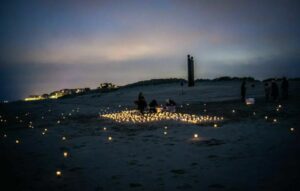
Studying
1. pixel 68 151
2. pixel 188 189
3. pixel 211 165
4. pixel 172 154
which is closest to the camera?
pixel 188 189

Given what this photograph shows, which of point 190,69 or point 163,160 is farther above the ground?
point 190,69

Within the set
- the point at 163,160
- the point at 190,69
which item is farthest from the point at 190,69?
the point at 163,160

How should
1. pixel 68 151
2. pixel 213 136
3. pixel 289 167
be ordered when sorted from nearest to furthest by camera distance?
pixel 289 167 < pixel 68 151 < pixel 213 136

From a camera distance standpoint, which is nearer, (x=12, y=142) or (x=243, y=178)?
(x=243, y=178)

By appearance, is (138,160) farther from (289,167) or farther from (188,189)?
(289,167)

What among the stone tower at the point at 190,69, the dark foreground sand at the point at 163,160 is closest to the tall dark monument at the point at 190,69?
the stone tower at the point at 190,69

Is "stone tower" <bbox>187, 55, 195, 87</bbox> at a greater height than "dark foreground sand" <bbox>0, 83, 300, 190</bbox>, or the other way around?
"stone tower" <bbox>187, 55, 195, 87</bbox>

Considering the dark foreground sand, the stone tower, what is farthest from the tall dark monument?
the dark foreground sand

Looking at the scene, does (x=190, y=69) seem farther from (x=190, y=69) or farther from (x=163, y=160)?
(x=163, y=160)

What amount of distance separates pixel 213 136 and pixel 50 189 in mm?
7347

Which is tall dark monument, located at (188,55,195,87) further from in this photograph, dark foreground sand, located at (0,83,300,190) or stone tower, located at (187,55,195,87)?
dark foreground sand, located at (0,83,300,190)

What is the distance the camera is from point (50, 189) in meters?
7.47

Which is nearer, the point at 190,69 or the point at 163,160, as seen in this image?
the point at 163,160

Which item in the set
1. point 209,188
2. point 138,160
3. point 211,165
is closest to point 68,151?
point 138,160
